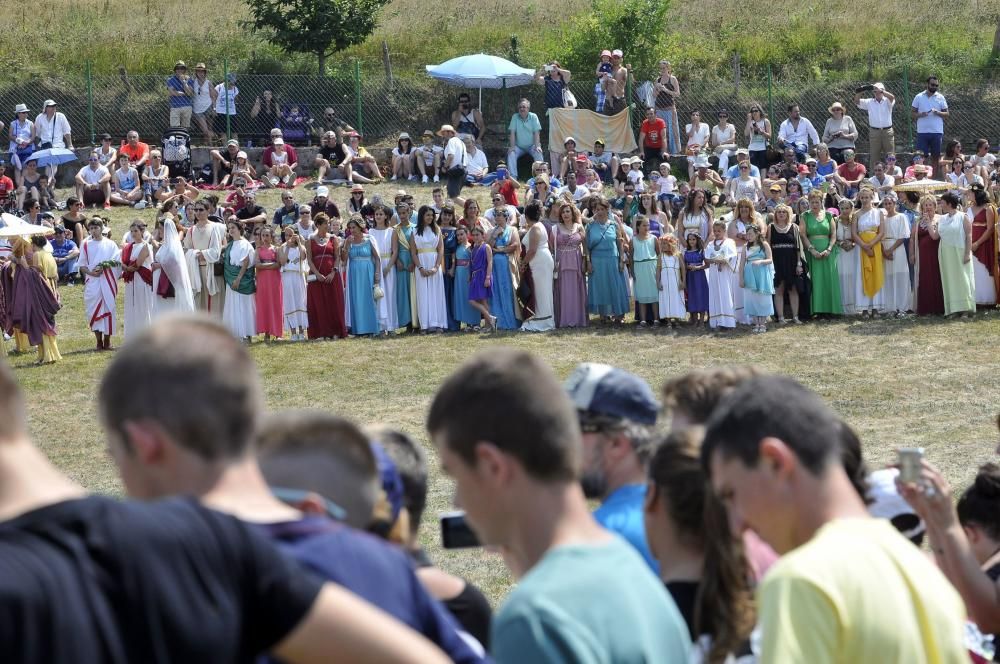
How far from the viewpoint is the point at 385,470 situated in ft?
9.83

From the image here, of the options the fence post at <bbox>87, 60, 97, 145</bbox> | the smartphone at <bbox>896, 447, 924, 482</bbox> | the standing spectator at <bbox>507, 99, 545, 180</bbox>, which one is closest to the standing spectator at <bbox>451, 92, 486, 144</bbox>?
the standing spectator at <bbox>507, 99, 545, 180</bbox>

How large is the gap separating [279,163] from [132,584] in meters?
25.3

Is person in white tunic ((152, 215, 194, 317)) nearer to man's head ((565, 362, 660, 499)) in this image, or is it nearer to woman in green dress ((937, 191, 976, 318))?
woman in green dress ((937, 191, 976, 318))

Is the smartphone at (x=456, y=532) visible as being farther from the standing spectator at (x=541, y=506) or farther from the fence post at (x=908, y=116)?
the fence post at (x=908, y=116)

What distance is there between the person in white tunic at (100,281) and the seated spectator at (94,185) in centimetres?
768

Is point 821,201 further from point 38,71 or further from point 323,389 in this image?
point 38,71

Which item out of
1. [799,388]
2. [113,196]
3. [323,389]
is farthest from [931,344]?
[113,196]

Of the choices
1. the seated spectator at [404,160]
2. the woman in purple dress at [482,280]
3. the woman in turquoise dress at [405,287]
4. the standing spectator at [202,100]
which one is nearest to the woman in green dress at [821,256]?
the woman in purple dress at [482,280]

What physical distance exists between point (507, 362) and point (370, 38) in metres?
34.2

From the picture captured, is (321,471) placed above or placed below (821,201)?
below

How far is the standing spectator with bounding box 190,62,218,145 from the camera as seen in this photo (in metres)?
28.3

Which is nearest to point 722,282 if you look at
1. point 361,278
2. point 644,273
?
point 644,273

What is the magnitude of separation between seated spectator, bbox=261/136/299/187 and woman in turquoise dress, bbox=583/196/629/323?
10.0 meters

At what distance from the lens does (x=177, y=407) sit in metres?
2.14
